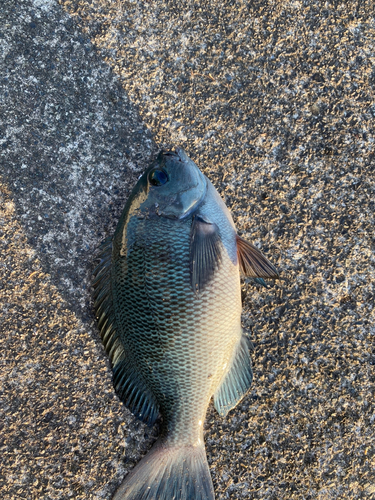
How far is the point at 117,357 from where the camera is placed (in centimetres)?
178

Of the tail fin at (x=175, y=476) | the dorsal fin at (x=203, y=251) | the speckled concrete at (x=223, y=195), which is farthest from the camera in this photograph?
the speckled concrete at (x=223, y=195)

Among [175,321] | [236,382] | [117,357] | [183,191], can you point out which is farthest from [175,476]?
[183,191]

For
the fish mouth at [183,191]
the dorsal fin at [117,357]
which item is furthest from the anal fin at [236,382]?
the fish mouth at [183,191]

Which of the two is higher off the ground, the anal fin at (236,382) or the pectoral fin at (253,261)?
the pectoral fin at (253,261)

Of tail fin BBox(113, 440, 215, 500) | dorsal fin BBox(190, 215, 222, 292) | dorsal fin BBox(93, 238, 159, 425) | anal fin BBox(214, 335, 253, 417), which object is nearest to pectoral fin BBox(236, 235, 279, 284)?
dorsal fin BBox(190, 215, 222, 292)

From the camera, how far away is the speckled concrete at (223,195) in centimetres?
187

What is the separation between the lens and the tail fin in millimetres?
1685

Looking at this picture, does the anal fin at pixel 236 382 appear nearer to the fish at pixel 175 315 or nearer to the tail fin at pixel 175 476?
the fish at pixel 175 315

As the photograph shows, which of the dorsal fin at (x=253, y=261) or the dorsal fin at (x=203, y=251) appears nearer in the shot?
the dorsal fin at (x=203, y=251)

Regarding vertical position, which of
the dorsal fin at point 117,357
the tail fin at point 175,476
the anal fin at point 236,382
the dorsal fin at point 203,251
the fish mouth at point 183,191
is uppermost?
the fish mouth at point 183,191

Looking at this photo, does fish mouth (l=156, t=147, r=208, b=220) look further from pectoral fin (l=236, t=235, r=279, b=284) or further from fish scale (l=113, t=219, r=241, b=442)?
pectoral fin (l=236, t=235, r=279, b=284)

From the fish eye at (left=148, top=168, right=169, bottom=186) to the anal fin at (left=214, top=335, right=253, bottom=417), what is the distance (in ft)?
2.94

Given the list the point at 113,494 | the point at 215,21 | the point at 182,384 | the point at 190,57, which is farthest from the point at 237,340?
the point at 215,21

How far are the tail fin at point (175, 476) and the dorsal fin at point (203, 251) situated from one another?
2.73 feet
